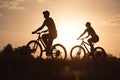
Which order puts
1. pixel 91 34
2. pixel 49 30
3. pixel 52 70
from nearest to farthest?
pixel 52 70
pixel 49 30
pixel 91 34

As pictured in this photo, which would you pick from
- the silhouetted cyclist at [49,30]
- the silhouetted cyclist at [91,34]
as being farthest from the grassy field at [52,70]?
the silhouetted cyclist at [91,34]

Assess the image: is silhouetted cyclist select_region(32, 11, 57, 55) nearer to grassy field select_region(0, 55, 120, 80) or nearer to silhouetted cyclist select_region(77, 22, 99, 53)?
grassy field select_region(0, 55, 120, 80)

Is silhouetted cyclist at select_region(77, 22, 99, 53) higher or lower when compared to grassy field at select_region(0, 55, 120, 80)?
higher

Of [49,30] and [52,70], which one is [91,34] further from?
[52,70]

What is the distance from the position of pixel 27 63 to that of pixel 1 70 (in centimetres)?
205

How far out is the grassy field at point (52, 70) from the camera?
16.2m

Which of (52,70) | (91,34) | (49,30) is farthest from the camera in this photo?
(91,34)

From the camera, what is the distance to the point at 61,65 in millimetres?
18953

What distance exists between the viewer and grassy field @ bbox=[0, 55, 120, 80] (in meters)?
16.2

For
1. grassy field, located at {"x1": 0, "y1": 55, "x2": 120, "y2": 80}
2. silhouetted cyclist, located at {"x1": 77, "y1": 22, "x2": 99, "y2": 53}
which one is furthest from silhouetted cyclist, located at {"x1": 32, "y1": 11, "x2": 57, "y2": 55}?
silhouetted cyclist, located at {"x1": 77, "y1": 22, "x2": 99, "y2": 53}

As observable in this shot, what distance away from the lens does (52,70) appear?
1738 centimetres

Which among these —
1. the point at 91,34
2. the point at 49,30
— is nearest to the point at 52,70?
the point at 49,30

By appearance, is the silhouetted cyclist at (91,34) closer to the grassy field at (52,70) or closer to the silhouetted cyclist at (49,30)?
the grassy field at (52,70)

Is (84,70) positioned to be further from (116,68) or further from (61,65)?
(116,68)
